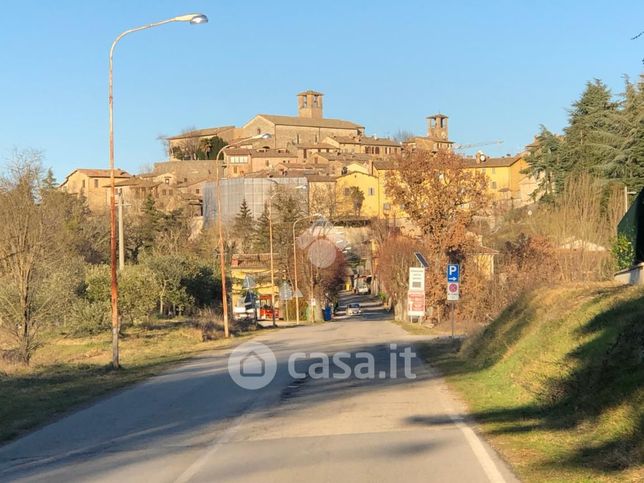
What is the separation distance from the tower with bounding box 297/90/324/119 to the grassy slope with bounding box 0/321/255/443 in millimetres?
137989

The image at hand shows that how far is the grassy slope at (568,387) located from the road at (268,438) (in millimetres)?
586

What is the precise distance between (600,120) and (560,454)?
179 ft

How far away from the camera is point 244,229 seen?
108 metres

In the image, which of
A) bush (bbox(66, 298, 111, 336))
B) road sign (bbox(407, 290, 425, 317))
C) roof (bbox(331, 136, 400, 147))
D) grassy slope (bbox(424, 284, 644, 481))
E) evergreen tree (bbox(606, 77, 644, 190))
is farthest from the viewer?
roof (bbox(331, 136, 400, 147))

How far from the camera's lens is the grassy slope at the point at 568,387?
28.9 ft

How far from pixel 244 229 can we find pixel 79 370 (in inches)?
3325

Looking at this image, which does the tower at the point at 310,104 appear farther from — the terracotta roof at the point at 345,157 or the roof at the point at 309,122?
the terracotta roof at the point at 345,157

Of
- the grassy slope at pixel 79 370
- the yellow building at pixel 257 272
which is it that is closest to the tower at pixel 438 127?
the yellow building at pixel 257 272

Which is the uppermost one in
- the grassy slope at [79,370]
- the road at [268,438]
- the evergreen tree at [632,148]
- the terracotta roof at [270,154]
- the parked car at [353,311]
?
the terracotta roof at [270,154]

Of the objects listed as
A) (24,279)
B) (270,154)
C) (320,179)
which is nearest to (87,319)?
(24,279)

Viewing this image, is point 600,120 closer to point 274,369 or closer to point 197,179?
point 274,369

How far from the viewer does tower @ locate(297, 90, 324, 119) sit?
587ft

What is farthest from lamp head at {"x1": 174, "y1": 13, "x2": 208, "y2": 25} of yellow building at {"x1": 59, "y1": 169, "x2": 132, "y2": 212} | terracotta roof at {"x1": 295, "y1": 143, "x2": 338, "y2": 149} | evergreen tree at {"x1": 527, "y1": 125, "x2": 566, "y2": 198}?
terracotta roof at {"x1": 295, "y1": 143, "x2": 338, "y2": 149}

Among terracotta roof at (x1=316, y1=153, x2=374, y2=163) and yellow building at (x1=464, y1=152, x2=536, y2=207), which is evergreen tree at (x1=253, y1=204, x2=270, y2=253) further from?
terracotta roof at (x1=316, y1=153, x2=374, y2=163)
